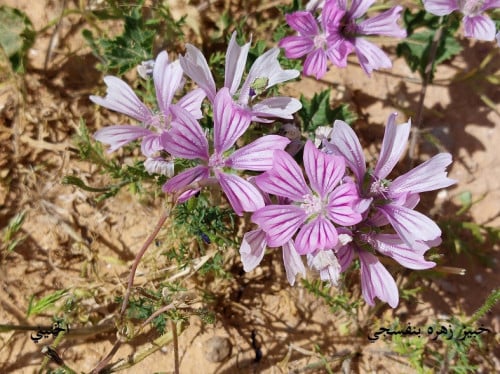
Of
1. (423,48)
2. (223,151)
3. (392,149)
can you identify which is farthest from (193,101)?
(423,48)

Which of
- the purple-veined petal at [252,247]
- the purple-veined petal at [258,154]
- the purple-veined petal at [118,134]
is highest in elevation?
the purple-veined petal at [118,134]

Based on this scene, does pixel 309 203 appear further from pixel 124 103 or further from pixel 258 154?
pixel 124 103

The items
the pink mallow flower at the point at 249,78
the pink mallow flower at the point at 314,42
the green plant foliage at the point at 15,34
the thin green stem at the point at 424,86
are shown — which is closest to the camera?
the pink mallow flower at the point at 249,78

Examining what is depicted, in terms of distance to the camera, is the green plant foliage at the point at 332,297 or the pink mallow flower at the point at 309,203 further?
the green plant foliage at the point at 332,297

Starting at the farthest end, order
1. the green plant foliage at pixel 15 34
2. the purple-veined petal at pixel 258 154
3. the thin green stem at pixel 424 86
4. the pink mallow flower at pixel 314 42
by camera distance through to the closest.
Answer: the green plant foliage at pixel 15 34 → the thin green stem at pixel 424 86 → the pink mallow flower at pixel 314 42 → the purple-veined petal at pixel 258 154

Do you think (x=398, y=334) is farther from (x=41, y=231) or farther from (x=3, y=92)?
(x=3, y=92)

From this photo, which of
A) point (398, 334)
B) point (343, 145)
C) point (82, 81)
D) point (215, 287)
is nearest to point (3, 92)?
point (82, 81)

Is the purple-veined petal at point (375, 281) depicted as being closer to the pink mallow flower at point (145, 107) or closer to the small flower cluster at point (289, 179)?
the small flower cluster at point (289, 179)

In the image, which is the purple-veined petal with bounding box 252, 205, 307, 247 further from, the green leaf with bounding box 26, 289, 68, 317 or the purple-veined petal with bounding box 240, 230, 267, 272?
the green leaf with bounding box 26, 289, 68, 317

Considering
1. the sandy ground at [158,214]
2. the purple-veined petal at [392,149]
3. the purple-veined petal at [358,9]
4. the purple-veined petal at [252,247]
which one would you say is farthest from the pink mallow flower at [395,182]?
the sandy ground at [158,214]
